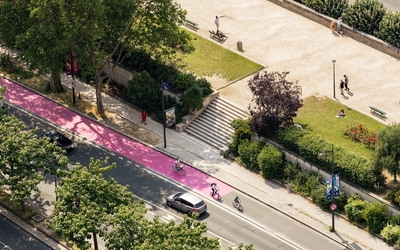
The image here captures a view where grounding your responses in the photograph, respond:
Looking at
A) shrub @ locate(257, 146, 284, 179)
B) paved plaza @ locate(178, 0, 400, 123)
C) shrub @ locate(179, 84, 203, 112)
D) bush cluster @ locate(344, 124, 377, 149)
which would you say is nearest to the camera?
bush cluster @ locate(344, 124, 377, 149)

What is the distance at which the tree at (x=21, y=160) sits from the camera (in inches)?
1481

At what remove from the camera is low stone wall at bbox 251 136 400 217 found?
41.3 metres

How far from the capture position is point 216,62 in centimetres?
5812

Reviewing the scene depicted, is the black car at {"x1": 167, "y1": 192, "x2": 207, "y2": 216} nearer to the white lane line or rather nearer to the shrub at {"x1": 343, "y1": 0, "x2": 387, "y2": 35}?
the white lane line

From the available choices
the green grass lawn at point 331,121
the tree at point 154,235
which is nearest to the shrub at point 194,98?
the green grass lawn at point 331,121

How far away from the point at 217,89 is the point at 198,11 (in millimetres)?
15129

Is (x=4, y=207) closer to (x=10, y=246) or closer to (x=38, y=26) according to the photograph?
(x=10, y=246)

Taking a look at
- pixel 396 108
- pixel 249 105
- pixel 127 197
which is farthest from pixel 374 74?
pixel 127 197

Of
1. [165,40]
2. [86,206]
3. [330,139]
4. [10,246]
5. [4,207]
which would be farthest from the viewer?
[165,40]

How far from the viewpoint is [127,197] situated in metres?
34.6

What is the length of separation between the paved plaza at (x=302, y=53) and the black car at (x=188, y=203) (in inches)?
531

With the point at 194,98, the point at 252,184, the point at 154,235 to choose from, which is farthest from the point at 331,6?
Answer: the point at 154,235

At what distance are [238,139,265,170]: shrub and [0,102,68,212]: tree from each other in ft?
53.7

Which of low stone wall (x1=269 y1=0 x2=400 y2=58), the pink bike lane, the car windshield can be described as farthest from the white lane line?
low stone wall (x1=269 y1=0 x2=400 y2=58)
